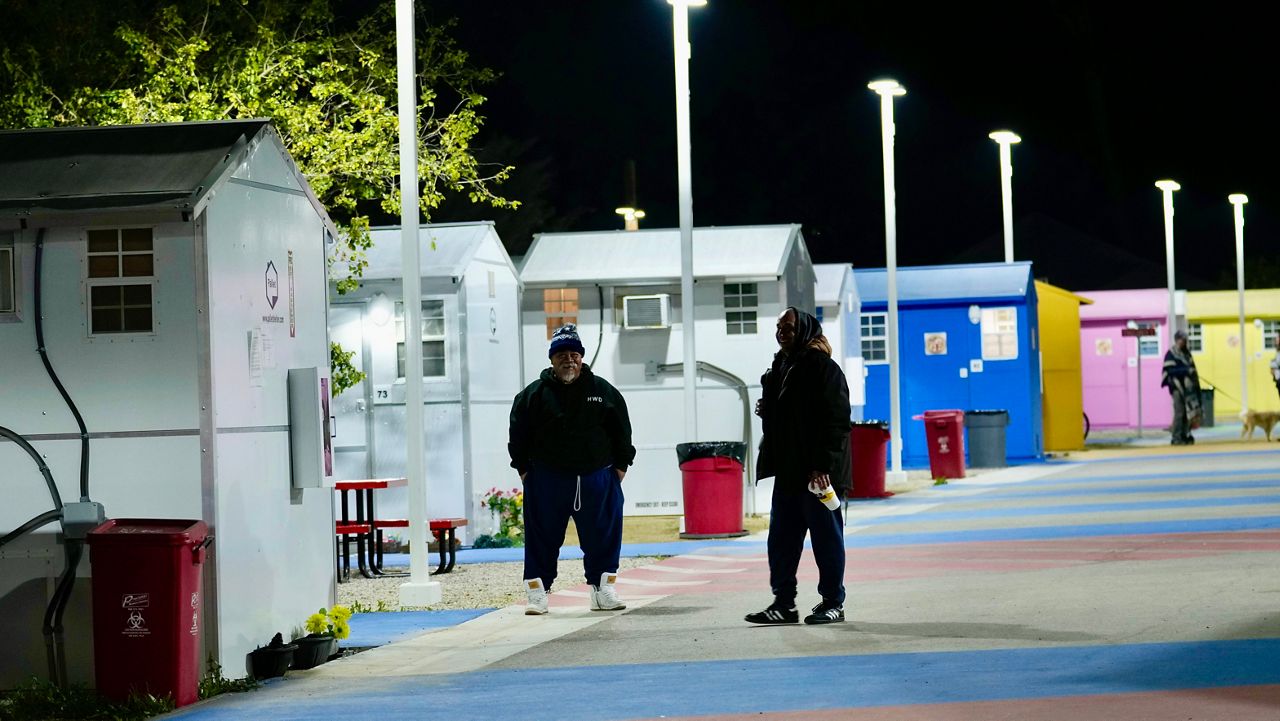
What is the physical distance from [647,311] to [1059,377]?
15.1 m

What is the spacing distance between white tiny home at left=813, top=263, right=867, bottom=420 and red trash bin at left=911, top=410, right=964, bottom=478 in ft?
4.03

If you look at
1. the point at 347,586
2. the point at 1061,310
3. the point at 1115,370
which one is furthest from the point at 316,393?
the point at 1115,370

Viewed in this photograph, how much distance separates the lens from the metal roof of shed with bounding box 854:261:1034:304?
32688mm

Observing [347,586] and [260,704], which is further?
[347,586]

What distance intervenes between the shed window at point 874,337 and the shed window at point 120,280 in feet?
78.4

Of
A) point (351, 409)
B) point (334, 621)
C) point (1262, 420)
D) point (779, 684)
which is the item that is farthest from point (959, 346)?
point (779, 684)

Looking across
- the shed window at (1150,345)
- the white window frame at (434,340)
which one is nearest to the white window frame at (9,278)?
the white window frame at (434,340)

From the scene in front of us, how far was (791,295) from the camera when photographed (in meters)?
23.5

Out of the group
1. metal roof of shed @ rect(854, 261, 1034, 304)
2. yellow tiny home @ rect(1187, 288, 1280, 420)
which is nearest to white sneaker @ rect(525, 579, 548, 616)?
metal roof of shed @ rect(854, 261, 1034, 304)

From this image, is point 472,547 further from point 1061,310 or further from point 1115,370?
point 1115,370

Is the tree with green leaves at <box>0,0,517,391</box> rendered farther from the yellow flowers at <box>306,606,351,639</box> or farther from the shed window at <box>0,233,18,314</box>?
the shed window at <box>0,233,18,314</box>

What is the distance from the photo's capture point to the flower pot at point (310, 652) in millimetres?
10617

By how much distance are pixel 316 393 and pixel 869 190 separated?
4131 inches

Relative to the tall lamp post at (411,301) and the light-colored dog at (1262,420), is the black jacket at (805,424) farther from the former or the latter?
the light-colored dog at (1262,420)
